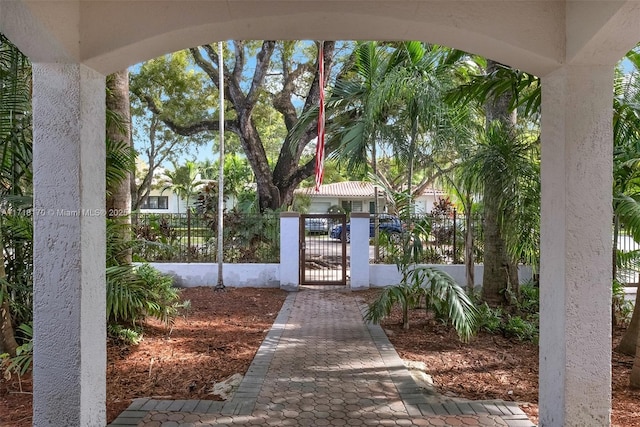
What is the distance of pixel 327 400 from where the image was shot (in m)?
3.90

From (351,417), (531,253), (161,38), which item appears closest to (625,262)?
(531,253)

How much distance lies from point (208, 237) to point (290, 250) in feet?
7.95

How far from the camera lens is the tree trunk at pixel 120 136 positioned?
5508 millimetres

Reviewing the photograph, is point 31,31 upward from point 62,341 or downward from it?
upward

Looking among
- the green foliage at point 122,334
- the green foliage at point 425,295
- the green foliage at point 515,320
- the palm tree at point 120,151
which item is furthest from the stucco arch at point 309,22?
the green foliage at point 515,320

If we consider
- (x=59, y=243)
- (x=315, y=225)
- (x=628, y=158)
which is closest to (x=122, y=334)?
(x=59, y=243)

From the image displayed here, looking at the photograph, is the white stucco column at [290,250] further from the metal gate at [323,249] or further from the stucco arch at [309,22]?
the stucco arch at [309,22]

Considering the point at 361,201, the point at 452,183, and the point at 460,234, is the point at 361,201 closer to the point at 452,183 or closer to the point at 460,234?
the point at 460,234

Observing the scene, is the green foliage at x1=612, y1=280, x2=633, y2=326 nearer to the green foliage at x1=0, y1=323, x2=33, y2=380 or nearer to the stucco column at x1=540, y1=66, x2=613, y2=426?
the stucco column at x1=540, y1=66, x2=613, y2=426

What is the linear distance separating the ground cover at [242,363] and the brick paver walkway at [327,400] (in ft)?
0.88

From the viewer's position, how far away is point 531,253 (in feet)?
19.8

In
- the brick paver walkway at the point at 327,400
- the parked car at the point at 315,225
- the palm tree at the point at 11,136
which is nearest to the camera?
the brick paver walkway at the point at 327,400

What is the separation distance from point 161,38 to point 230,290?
7630mm

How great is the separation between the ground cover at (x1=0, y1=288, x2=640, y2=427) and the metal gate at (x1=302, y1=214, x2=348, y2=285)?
3.11 metres
